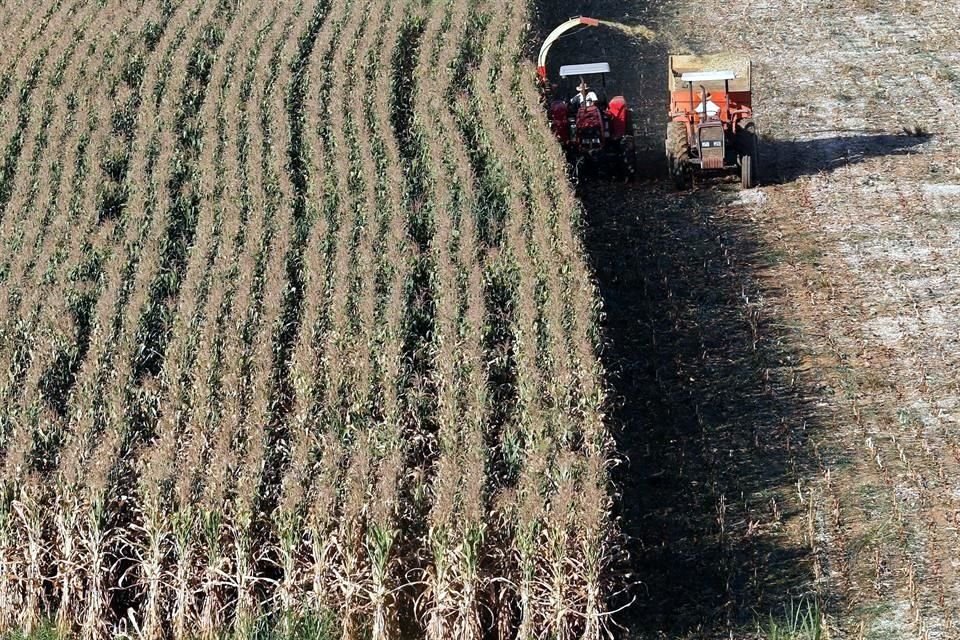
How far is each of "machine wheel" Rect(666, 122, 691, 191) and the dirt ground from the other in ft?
0.75

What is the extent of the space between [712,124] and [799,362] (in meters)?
4.71

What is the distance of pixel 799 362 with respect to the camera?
16.0 meters

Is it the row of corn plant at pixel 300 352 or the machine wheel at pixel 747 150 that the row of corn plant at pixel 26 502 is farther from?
the machine wheel at pixel 747 150

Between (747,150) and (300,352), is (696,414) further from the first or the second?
(747,150)

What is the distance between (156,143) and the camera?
20.3 m

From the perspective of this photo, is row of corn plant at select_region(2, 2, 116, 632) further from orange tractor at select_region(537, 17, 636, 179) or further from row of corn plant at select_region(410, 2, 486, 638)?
orange tractor at select_region(537, 17, 636, 179)

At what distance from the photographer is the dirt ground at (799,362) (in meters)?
12.2

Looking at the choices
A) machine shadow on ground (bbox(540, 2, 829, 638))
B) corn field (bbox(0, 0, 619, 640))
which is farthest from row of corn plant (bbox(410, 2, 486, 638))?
machine shadow on ground (bbox(540, 2, 829, 638))

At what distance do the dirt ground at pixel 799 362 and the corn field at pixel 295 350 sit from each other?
1.15 meters

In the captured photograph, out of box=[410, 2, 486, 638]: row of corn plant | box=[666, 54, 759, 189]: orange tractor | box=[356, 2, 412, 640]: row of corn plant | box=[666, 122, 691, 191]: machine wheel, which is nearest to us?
box=[410, 2, 486, 638]: row of corn plant

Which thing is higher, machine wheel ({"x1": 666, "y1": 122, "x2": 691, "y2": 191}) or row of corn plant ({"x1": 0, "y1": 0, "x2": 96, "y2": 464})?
row of corn plant ({"x1": 0, "y1": 0, "x2": 96, "y2": 464})

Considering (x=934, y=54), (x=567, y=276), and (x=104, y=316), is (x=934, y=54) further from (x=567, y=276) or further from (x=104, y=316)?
(x=104, y=316)

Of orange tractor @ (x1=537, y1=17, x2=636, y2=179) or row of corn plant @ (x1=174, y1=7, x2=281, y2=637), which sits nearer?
row of corn plant @ (x1=174, y1=7, x2=281, y2=637)

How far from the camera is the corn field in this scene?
447 inches
